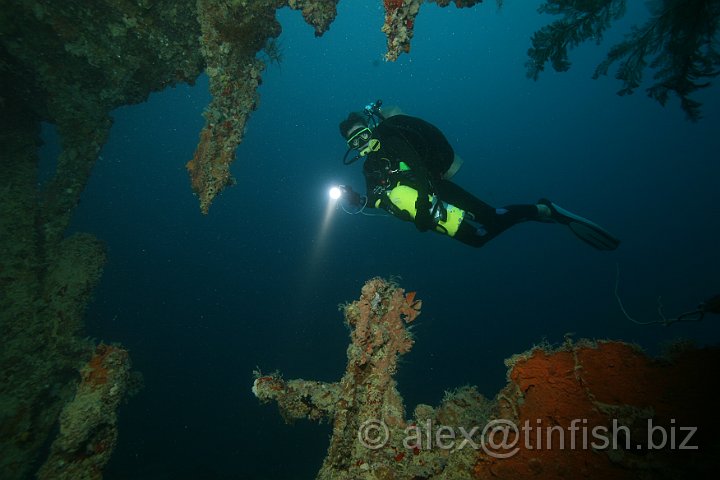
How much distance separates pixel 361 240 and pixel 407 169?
49.5m

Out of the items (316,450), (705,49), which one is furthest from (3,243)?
(316,450)

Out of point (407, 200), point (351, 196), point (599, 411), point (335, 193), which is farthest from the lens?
point (351, 196)

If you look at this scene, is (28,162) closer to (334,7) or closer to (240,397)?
(334,7)

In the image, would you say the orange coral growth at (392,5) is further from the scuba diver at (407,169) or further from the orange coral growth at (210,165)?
the scuba diver at (407,169)

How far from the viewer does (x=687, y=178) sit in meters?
68.9

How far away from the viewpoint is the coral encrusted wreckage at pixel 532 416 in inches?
81.6

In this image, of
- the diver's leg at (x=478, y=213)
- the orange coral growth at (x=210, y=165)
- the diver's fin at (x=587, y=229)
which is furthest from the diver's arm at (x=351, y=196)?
the diver's fin at (x=587, y=229)

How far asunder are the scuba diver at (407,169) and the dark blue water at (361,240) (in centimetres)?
107

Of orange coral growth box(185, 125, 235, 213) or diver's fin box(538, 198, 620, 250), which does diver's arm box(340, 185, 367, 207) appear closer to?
orange coral growth box(185, 125, 235, 213)

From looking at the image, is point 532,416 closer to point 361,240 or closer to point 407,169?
point 407,169

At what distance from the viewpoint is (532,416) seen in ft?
7.96

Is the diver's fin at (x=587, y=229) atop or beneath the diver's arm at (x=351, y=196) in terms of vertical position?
atop

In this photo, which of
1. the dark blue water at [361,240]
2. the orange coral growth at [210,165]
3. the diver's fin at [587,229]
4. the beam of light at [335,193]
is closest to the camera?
the orange coral growth at [210,165]

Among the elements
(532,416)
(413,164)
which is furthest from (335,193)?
(532,416)
